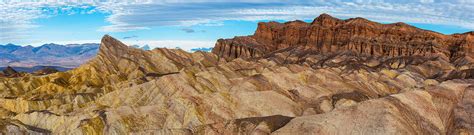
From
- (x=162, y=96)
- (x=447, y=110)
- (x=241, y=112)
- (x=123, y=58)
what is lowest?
(x=123, y=58)

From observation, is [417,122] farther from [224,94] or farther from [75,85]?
[75,85]

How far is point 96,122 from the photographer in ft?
247

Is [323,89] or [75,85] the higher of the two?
[323,89]

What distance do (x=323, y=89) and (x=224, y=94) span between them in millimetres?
25977

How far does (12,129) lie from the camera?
7938cm

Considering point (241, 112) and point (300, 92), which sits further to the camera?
point (300, 92)

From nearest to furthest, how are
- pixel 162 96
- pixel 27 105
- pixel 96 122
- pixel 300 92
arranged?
pixel 96 122
pixel 300 92
pixel 162 96
pixel 27 105

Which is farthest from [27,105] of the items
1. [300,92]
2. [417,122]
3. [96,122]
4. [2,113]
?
[417,122]

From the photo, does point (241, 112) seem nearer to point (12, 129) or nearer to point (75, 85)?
point (12, 129)

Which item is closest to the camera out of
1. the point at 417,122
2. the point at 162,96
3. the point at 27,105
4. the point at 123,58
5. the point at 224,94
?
the point at 417,122

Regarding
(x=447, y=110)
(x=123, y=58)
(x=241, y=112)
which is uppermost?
(x=447, y=110)

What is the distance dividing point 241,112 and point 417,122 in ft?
93.1

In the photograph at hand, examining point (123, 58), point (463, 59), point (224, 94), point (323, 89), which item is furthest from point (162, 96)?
point (463, 59)

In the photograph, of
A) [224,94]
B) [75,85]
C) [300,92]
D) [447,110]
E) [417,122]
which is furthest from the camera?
[75,85]
